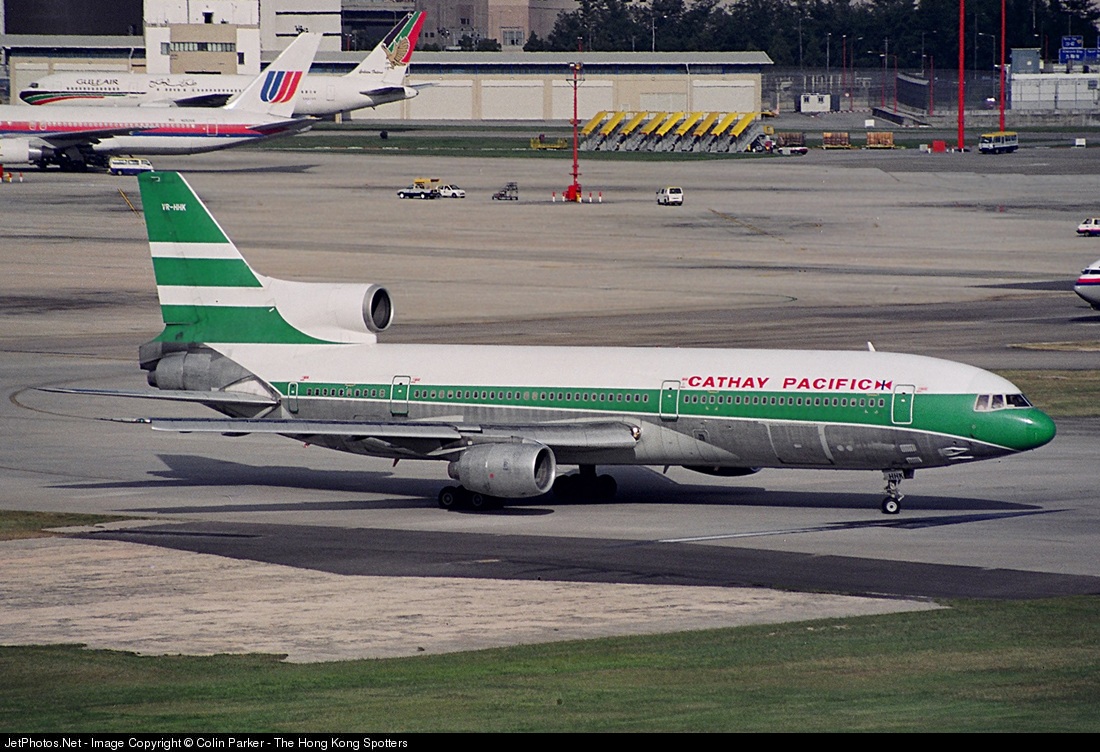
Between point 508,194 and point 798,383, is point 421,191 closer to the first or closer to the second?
point 508,194

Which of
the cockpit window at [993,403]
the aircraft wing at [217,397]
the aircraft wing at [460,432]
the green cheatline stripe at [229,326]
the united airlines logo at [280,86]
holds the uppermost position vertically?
the united airlines logo at [280,86]

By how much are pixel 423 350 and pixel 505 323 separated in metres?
38.3

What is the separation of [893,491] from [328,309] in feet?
54.8

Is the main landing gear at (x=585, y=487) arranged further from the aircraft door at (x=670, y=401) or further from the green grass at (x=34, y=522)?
the green grass at (x=34, y=522)

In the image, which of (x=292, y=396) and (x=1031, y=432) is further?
(x=292, y=396)

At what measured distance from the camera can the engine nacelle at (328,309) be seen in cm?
4728

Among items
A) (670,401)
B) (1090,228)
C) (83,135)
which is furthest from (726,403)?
(83,135)

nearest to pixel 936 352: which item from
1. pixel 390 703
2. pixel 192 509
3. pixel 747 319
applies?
pixel 747 319

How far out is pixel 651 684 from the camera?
24.5m

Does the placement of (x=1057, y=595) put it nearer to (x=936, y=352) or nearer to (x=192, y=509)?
(x=192, y=509)

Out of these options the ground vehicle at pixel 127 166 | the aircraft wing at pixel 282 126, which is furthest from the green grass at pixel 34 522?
the ground vehicle at pixel 127 166

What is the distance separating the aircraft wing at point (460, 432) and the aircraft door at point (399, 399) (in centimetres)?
168

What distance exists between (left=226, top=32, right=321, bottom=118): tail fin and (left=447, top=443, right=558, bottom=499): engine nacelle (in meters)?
131

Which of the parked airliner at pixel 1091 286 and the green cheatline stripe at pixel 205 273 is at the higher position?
the green cheatline stripe at pixel 205 273
